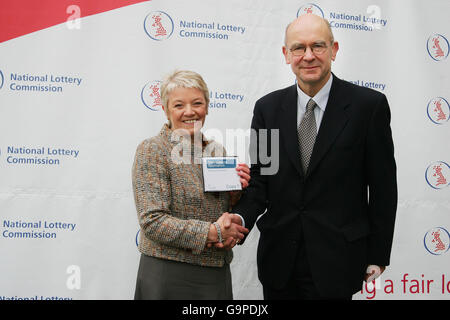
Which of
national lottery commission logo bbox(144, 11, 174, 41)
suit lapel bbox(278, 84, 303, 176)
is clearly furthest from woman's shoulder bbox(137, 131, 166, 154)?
national lottery commission logo bbox(144, 11, 174, 41)

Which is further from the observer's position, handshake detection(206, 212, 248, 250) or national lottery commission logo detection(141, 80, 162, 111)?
national lottery commission logo detection(141, 80, 162, 111)

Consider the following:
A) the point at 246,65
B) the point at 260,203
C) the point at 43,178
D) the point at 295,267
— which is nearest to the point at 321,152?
the point at 260,203

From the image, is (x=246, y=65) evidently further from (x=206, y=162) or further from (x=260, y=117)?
(x=206, y=162)

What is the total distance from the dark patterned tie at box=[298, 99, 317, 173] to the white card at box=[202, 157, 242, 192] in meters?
0.29

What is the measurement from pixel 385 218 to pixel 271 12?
164cm

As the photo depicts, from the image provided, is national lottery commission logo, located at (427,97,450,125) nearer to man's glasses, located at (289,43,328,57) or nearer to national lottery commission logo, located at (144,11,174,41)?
man's glasses, located at (289,43,328,57)

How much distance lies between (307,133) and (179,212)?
619mm

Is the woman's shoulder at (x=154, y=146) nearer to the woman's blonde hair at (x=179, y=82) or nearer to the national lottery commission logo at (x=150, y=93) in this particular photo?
the woman's blonde hair at (x=179, y=82)

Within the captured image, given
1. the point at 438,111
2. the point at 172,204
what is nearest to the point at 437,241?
the point at 438,111

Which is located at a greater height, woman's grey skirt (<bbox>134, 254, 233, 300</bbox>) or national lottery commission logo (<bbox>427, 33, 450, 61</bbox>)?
national lottery commission logo (<bbox>427, 33, 450, 61</bbox>)

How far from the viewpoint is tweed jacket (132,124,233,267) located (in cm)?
149

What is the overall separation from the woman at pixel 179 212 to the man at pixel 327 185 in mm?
199

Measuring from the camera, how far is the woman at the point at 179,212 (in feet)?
4.91

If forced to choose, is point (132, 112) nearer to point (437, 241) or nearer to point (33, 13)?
point (33, 13)
